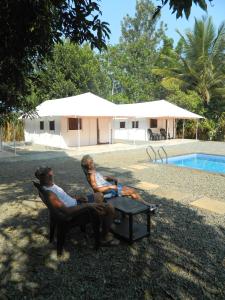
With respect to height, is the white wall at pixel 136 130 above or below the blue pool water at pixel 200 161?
above

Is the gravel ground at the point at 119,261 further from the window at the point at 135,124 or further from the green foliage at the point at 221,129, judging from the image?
the green foliage at the point at 221,129

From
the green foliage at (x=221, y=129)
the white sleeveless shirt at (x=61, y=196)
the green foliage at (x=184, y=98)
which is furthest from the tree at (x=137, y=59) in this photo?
the white sleeveless shirt at (x=61, y=196)

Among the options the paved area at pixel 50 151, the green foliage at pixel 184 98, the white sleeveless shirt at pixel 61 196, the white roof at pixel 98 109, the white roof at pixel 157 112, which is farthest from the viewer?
the green foliage at pixel 184 98

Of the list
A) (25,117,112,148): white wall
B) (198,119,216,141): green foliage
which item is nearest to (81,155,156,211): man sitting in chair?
(25,117,112,148): white wall

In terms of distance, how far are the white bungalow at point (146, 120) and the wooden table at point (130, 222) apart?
63.9 feet

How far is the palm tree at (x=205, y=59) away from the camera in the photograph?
90.0ft

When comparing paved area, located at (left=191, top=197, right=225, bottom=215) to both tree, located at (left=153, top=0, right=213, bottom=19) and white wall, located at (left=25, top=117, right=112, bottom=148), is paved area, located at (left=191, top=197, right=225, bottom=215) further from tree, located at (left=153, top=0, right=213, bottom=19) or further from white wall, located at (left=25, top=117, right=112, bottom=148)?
white wall, located at (left=25, top=117, right=112, bottom=148)

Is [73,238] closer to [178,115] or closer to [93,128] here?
[93,128]

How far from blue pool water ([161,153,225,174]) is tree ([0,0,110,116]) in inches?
446

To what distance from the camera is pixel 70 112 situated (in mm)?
18812

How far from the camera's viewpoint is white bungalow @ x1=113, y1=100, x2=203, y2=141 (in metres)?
24.6

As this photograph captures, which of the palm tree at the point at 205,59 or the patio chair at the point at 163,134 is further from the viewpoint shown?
the palm tree at the point at 205,59

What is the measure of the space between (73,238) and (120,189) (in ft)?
4.63

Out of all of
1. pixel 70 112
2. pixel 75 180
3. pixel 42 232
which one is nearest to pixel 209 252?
pixel 42 232
